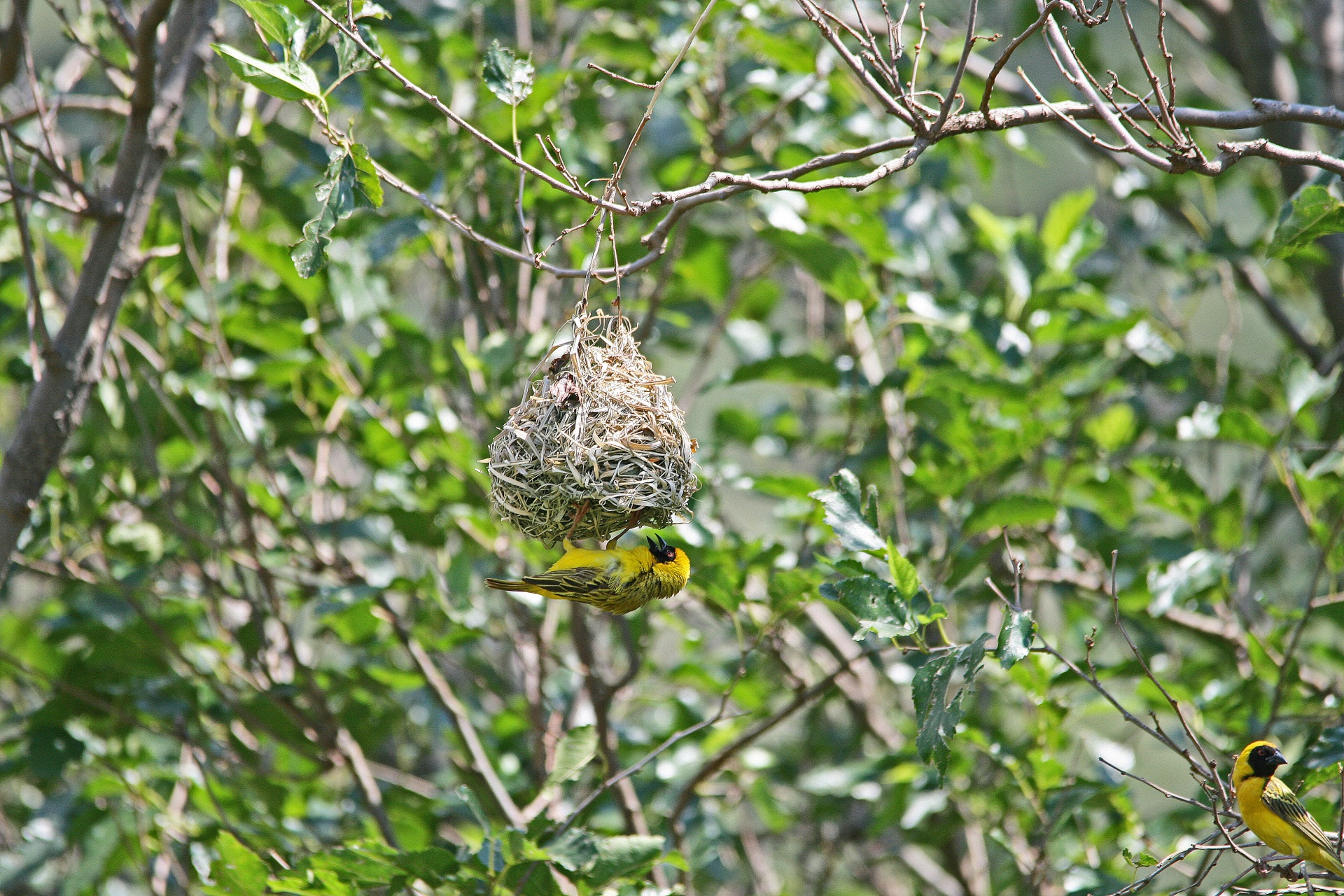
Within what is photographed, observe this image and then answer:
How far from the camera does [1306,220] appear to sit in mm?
2490

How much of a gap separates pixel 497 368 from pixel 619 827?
1.80 m

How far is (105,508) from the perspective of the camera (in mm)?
4258

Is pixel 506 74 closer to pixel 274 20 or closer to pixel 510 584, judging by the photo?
pixel 274 20

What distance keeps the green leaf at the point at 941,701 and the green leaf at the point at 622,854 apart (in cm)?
80

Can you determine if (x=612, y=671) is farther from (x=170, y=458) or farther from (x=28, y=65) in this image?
(x=28, y=65)

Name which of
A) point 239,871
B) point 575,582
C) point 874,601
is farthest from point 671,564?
point 239,871

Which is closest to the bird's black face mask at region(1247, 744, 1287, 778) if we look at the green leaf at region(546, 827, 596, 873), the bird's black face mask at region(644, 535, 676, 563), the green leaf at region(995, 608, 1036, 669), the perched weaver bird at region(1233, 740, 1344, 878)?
the perched weaver bird at region(1233, 740, 1344, 878)

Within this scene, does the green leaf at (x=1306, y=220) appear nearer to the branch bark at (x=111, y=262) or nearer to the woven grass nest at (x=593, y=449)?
the woven grass nest at (x=593, y=449)

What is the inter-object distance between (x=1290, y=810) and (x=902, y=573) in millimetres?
1160

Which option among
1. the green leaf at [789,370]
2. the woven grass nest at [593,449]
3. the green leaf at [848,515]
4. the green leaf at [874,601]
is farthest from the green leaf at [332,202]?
the green leaf at [789,370]

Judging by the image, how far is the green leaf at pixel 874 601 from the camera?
263 centimetres

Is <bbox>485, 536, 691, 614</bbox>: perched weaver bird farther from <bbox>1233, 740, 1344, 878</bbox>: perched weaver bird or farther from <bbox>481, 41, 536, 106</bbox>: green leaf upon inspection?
<bbox>1233, 740, 1344, 878</bbox>: perched weaver bird

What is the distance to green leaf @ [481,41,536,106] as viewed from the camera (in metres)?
2.61

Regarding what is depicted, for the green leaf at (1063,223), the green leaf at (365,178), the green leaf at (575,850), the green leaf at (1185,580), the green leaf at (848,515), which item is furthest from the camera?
the green leaf at (1063,223)
